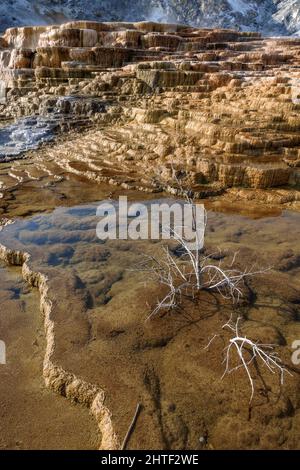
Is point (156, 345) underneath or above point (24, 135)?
above

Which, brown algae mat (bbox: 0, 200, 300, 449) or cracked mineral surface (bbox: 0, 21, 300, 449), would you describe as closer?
brown algae mat (bbox: 0, 200, 300, 449)

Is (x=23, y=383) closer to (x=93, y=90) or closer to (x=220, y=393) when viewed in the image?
(x=220, y=393)

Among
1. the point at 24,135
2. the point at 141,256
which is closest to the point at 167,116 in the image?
the point at 24,135

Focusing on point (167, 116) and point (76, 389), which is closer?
point (76, 389)

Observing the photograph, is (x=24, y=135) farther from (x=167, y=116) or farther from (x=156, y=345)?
(x=156, y=345)

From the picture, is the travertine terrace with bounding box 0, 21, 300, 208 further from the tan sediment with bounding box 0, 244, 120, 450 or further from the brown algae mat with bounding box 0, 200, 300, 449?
the tan sediment with bounding box 0, 244, 120, 450

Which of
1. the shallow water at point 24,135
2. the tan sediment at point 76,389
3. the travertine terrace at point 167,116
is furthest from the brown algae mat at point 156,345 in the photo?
the shallow water at point 24,135

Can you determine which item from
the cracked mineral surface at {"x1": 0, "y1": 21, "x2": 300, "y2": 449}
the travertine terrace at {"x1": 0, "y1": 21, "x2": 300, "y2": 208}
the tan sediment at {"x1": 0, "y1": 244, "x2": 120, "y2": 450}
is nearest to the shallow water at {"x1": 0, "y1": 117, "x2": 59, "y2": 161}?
the cracked mineral surface at {"x1": 0, "y1": 21, "x2": 300, "y2": 449}

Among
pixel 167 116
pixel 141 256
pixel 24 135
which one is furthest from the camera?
pixel 24 135

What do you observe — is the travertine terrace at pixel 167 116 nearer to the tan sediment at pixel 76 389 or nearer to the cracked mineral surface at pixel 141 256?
the cracked mineral surface at pixel 141 256
